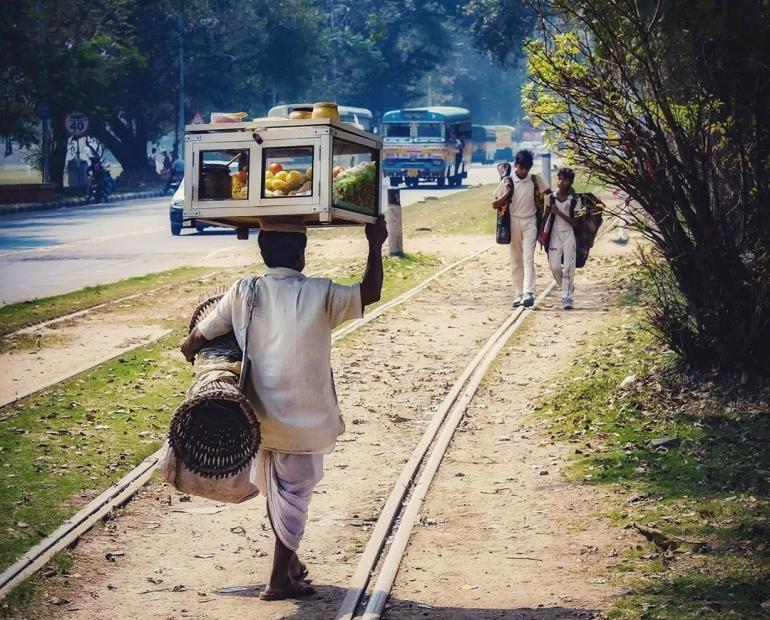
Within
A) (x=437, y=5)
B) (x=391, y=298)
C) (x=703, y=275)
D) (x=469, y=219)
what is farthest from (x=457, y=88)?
(x=703, y=275)

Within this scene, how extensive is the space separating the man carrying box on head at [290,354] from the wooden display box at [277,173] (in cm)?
20

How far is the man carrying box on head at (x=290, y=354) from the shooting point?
6039 millimetres

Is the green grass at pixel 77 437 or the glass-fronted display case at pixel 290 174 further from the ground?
the glass-fronted display case at pixel 290 174

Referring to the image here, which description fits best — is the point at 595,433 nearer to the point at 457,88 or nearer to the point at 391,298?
the point at 391,298

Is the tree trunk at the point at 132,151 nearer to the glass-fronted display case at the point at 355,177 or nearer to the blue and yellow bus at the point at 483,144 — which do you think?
the blue and yellow bus at the point at 483,144

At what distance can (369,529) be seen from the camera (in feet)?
24.7

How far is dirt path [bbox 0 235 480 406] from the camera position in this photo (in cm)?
1220

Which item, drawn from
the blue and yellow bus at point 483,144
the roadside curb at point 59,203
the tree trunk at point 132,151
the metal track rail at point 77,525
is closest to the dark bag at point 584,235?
the metal track rail at point 77,525

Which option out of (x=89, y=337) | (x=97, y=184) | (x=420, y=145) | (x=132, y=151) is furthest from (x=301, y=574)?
(x=132, y=151)

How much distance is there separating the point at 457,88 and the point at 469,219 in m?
94.1

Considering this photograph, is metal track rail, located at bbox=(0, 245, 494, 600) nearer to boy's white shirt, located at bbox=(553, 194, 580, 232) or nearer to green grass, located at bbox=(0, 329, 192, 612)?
green grass, located at bbox=(0, 329, 192, 612)

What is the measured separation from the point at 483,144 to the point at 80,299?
80867mm

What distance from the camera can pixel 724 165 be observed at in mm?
10211

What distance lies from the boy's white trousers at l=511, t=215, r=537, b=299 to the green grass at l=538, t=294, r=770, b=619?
326 centimetres
